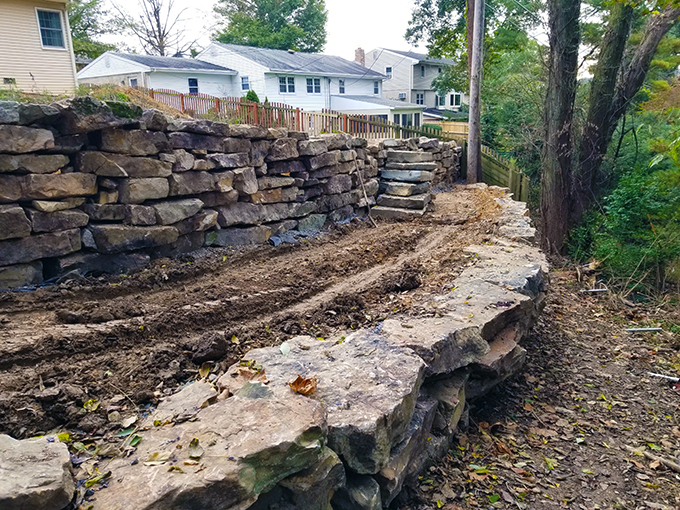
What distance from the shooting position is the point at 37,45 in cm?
1309

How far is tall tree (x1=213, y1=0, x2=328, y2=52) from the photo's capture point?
34000 millimetres

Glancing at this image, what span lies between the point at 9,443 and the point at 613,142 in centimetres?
1285

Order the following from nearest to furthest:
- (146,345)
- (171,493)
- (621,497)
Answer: (171,493), (621,497), (146,345)

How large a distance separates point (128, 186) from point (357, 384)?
3777 millimetres

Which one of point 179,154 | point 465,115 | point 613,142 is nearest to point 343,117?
point 179,154

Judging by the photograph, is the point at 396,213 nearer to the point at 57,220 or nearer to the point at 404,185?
the point at 404,185

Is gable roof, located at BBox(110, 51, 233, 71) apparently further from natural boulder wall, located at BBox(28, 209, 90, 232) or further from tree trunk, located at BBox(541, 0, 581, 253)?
natural boulder wall, located at BBox(28, 209, 90, 232)

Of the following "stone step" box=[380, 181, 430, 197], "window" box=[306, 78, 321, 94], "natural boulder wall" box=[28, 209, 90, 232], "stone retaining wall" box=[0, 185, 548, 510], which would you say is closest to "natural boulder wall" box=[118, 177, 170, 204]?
"natural boulder wall" box=[28, 209, 90, 232]

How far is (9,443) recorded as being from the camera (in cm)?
226

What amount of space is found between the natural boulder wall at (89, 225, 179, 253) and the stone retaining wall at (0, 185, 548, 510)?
2.75 meters

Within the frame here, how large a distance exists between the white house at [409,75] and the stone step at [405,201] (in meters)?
28.6

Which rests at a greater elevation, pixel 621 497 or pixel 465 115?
pixel 465 115

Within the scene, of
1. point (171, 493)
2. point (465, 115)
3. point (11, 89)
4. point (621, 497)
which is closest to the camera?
point (171, 493)

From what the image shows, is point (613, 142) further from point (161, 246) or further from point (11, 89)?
point (11, 89)
